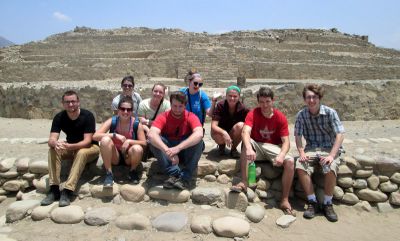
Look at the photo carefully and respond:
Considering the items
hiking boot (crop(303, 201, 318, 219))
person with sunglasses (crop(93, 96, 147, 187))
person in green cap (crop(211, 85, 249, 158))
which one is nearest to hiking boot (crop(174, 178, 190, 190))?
person with sunglasses (crop(93, 96, 147, 187))

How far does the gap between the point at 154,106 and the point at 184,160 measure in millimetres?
1088

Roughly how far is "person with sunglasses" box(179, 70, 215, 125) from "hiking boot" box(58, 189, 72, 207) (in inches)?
77.3

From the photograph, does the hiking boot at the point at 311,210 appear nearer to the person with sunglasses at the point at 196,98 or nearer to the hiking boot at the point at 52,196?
the person with sunglasses at the point at 196,98

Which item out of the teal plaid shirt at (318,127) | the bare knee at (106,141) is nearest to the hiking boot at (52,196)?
the bare knee at (106,141)

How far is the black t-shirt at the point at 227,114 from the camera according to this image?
4922 mm

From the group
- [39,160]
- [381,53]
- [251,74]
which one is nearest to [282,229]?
[39,160]

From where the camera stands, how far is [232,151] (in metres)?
5.09

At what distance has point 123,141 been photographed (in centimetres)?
446

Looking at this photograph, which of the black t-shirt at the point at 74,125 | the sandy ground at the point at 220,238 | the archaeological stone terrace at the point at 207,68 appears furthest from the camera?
the archaeological stone terrace at the point at 207,68

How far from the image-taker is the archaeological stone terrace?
414 inches

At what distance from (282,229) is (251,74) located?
1895 cm

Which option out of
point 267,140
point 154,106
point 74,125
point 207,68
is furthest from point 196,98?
point 207,68

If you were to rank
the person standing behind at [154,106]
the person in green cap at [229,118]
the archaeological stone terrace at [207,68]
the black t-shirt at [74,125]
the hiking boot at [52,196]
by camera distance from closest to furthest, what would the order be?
the hiking boot at [52,196] < the black t-shirt at [74,125] < the person in green cap at [229,118] < the person standing behind at [154,106] < the archaeological stone terrace at [207,68]

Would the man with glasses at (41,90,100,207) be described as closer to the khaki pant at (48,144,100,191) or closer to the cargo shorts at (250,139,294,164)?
the khaki pant at (48,144,100,191)
